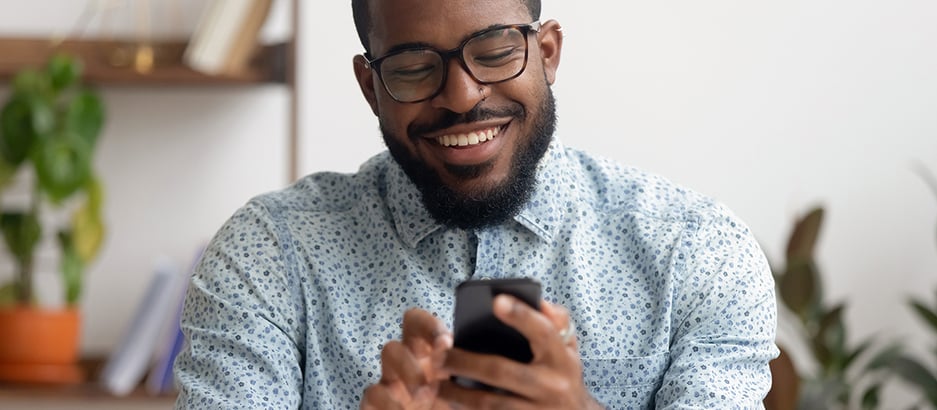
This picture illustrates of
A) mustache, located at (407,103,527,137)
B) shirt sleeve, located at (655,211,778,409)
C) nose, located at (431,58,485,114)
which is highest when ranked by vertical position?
nose, located at (431,58,485,114)

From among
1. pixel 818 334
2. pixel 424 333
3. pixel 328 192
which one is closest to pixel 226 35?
pixel 328 192

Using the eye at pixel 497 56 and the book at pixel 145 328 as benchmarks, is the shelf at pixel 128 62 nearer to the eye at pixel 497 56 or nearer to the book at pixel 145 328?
the book at pixel 145 328

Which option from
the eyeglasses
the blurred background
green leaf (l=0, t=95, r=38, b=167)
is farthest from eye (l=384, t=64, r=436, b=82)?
green leaf (l=0, t=95, r=38, b=167)

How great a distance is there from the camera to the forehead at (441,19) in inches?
55.0

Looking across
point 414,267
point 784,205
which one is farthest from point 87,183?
point 784,205

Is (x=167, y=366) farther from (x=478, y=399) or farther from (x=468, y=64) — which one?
(x=478, y=399)

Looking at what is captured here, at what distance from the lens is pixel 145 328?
2.45 m

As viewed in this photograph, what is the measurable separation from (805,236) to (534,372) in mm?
1261

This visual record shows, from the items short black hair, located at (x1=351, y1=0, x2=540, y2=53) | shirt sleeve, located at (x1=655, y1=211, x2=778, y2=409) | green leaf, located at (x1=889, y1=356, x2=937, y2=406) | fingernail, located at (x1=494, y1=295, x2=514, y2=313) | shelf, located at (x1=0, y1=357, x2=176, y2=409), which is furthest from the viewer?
shelf, located at (x1=0, y1=357, x2=176, y2=409)

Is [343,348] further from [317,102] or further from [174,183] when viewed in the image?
[174,183]

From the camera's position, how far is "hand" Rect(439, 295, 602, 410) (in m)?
1.08

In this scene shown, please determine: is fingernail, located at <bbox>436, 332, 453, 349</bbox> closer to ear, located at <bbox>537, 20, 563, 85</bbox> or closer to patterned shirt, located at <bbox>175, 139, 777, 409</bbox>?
patterned shirt, located at <bbox>175, 139, 777, 409</bbox>

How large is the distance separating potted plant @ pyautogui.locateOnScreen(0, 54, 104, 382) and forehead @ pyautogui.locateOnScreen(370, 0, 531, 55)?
1136mm

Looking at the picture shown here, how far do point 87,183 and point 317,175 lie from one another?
37.7 inches
